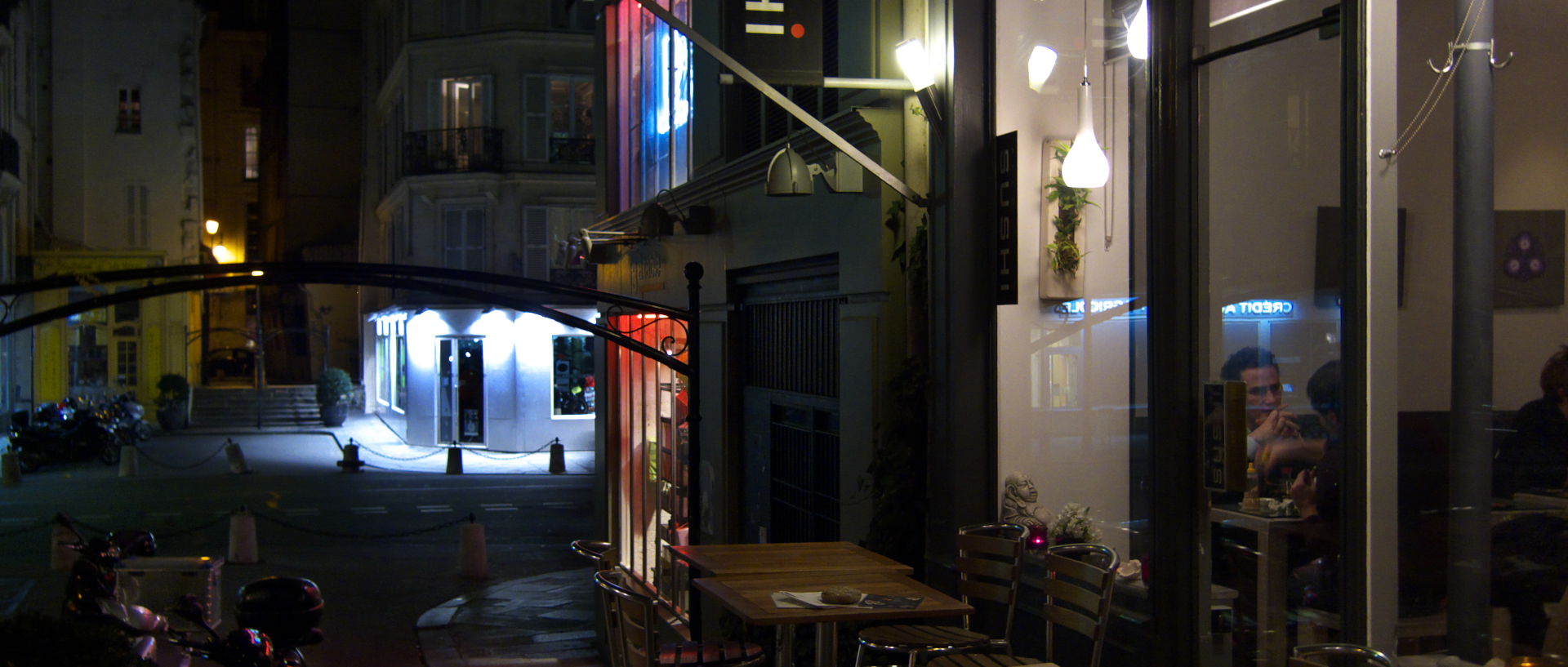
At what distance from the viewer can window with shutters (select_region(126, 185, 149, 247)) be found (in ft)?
131

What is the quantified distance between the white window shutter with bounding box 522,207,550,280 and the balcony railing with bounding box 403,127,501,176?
4.92 feet

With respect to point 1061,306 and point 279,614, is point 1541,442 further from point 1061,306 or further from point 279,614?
point 279,614

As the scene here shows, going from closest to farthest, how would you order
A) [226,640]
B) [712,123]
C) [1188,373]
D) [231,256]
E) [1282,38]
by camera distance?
[1282,38] → [1188,373] → [226,640] → [712,123] → [231,256]

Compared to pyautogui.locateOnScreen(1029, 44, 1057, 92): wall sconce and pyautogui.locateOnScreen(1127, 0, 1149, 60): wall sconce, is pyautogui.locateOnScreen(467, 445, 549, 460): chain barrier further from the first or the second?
pyautogui.locateOnScreen(1127, 0, 1149, 60): wall sconce

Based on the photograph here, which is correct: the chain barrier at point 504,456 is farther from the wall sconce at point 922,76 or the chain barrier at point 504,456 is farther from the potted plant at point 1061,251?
the potted plant at point 1061,251

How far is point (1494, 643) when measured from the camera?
424 centimetres

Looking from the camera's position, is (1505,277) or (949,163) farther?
(949,163)

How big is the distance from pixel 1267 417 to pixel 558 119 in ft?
98.4

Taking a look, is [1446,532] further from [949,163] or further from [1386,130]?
[949,163]

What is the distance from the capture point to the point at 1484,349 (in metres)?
4.27

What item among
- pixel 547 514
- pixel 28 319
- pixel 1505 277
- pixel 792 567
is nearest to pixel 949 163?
pixel 792 567

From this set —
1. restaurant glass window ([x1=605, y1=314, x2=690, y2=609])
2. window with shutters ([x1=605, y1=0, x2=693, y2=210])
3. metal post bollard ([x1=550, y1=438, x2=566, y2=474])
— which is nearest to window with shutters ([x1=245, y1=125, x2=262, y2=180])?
metal post bollard ([x1=550, y1=438, x2=566, y2=474])

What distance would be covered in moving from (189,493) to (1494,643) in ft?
72.7

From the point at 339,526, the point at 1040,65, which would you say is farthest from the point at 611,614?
the point at 339,526
